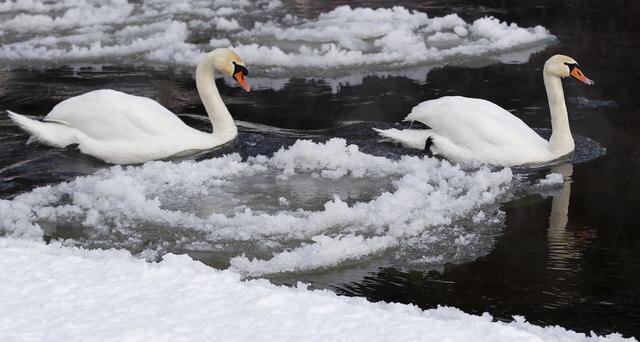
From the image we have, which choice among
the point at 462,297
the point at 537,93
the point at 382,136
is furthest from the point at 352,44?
the point at 462,297

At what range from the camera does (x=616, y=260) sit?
651 cm

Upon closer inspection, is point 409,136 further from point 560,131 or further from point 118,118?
point 118,118

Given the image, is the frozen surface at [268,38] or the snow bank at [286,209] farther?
the frozen surface at [268,38]

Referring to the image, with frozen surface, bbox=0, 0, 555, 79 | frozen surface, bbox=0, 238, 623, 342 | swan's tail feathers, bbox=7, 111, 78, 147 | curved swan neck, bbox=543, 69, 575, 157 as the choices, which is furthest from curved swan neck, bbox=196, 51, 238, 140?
frozen surface, bbox=0, 238, 623, 342

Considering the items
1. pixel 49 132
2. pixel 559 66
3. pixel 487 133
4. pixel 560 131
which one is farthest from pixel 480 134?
pixel 49 132

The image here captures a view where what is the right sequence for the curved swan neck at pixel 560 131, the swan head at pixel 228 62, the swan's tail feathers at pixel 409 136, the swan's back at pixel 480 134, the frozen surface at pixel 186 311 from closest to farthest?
the frozen surface at pixel 186 311 → the swan's back at pixel 480 134 → the curved swan neck at pixel 560 131 → the swan's tail feathers at pixel 409 136 → the swan head at pixel 228 62

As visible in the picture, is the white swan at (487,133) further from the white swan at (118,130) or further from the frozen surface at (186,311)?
the frozen surface at (186,311)

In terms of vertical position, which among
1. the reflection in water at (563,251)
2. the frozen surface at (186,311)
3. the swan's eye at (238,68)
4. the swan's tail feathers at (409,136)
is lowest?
the reflection in water at (563,251)

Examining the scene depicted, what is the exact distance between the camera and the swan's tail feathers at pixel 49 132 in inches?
356

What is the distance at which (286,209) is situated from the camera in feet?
24.3

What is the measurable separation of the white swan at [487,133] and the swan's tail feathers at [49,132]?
2.68m

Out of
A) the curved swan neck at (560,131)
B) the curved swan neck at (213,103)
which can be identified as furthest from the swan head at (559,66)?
the curved swan neck at (213,103)

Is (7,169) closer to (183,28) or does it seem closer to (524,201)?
(524,201)

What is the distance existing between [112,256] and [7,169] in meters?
2.63
